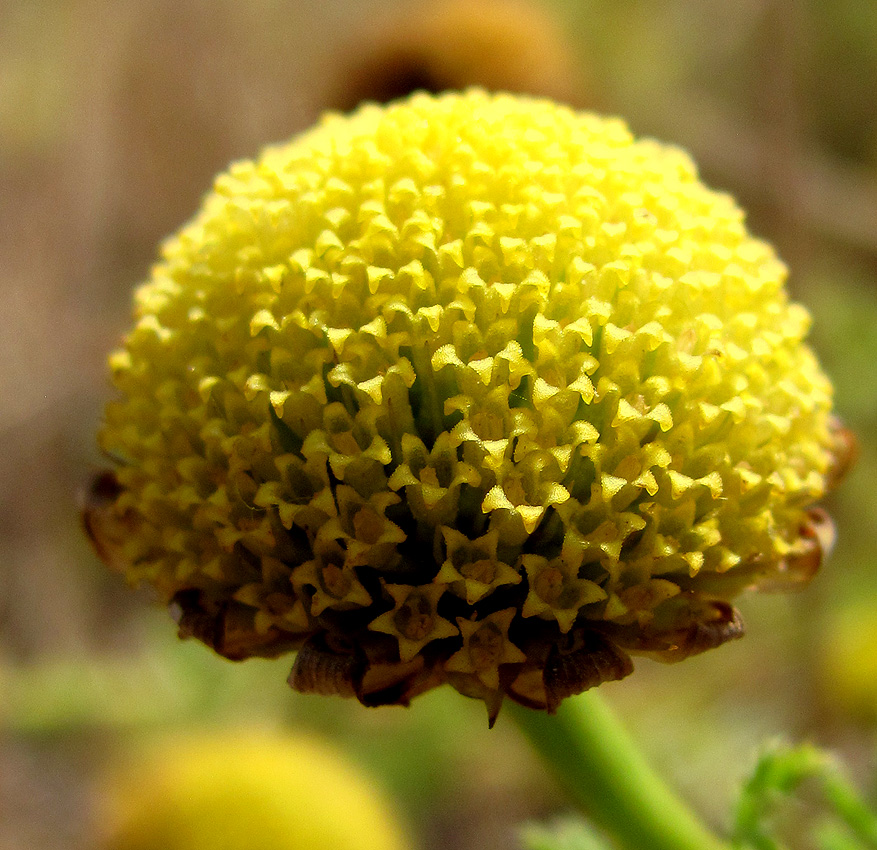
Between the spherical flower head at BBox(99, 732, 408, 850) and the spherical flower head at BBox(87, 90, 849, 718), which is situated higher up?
the spherical flower head at BBox(87, 90, 849, 718)

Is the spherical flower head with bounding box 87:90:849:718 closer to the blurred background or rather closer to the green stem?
the green stem

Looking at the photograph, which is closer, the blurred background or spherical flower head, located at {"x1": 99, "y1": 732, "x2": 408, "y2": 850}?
spherical flower head, located at {"x1": 99, "y1": 732, "x2": 408, "y2": 850}

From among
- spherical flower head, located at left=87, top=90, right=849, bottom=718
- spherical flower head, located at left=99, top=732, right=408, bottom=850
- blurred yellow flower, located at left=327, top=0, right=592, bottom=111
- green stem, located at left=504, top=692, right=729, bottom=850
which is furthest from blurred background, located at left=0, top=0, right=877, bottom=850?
spherical flower head, located at left=87, top=90, right=849, bottom=718

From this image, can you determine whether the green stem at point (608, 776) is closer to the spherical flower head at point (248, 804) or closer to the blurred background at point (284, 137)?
the spherical flower head at point (248, 804)

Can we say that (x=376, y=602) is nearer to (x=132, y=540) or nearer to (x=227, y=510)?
(x=227, y=510)

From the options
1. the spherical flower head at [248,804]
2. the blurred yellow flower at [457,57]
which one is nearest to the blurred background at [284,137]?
the blurred yellow flower at [457,57]
